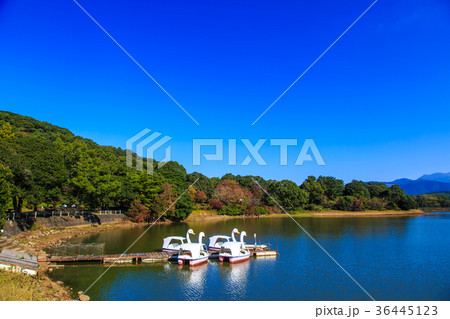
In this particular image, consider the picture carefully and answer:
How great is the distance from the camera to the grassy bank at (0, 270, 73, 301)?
9.16 m

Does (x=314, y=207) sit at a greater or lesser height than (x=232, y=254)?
greater

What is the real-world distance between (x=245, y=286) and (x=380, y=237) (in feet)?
74.1

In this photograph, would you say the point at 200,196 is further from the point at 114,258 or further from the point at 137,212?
the point at 114,258

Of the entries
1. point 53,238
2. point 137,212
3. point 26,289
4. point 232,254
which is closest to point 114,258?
point 232,254

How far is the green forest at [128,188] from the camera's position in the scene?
78.5 feet

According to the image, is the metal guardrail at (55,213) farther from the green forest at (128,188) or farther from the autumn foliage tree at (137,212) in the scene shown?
the autumn foliage tree at (137,212)

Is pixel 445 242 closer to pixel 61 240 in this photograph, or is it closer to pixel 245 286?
pixel 245 286

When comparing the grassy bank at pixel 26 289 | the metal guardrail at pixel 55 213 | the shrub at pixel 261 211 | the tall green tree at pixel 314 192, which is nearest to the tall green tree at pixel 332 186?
the tall green tree at pixel 314 192

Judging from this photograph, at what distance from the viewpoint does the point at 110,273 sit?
657 inches

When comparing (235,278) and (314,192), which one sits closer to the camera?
(235,278)

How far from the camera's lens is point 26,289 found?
10.1m

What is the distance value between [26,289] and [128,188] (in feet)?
103
